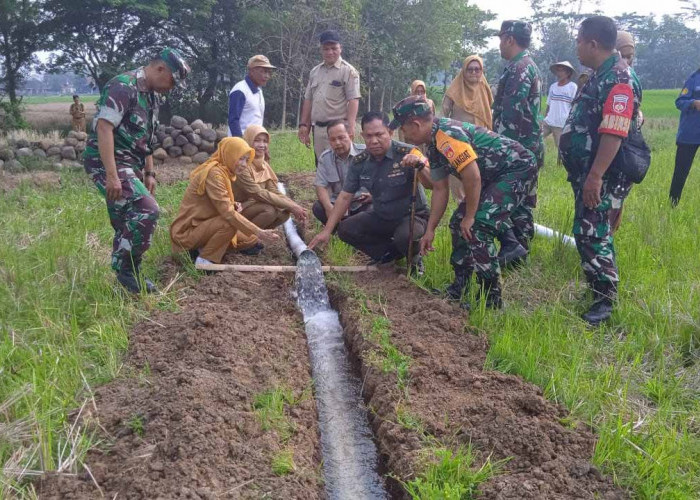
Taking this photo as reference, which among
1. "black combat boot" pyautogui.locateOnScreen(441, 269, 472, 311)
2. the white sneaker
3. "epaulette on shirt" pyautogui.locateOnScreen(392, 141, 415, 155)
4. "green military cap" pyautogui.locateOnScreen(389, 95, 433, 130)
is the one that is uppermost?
"green military cap" pyautogui.locateOnScreen(389, 95, 433, 130)

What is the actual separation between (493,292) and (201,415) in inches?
83.9

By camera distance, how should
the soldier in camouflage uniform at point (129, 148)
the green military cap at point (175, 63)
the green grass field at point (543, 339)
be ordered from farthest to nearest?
the green military cap at point (175, 63), the soldier in camouflage uniform at point (129, 148), the green grass field at point (543, 339)

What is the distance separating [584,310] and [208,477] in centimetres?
264

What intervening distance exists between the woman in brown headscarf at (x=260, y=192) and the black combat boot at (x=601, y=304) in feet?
8.56

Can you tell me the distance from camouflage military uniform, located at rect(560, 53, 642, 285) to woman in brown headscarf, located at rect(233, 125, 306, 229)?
8.07 feet

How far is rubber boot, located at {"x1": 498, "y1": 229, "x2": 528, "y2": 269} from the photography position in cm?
447

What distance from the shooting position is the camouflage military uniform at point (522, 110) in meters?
4.56

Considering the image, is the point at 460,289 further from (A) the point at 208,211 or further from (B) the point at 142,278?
(B) the point at 142,278

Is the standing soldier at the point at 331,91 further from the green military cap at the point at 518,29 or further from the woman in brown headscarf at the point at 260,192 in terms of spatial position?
the green military cap at the point at 518,29

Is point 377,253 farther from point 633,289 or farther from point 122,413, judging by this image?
point 122,413

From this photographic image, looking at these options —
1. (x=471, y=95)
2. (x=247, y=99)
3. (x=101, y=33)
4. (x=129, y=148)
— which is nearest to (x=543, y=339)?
(x=129, y=148)

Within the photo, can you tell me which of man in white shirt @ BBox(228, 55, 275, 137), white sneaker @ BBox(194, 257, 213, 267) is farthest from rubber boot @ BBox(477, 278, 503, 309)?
man in white shirt @ BBox(228, 55, 275, 137)

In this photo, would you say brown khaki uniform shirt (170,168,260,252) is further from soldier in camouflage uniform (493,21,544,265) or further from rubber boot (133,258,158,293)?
soldier in camouflage uniform (493,21,544,265)

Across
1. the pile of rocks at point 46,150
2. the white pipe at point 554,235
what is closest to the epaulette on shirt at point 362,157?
the white pipe at point 554,235
